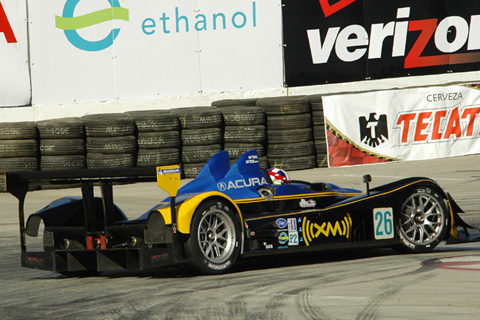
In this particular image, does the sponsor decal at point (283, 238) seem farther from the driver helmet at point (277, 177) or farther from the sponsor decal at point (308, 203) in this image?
the driver helmet at point (277, 177)

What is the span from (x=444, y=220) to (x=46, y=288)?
416 cm

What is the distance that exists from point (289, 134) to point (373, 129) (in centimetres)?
194

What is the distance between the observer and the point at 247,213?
8.23m

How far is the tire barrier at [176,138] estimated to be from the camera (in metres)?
16.6

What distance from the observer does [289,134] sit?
17.9 m

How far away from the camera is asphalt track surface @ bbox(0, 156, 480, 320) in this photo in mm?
6125

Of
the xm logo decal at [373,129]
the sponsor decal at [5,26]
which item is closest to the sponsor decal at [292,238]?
the xm logo decal at [373,129]

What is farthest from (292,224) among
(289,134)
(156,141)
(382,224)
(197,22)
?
(197,22)

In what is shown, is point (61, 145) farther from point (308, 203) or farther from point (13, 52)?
point (308, 203)

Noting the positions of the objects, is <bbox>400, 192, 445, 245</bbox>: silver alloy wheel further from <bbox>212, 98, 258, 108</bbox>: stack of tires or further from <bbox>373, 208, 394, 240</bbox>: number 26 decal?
<bbox>212, 98, 258, 108</bbox>: stack of tires

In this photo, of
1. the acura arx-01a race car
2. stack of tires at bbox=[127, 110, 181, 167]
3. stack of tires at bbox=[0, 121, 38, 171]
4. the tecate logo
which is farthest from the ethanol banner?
the acura arx-01a race car

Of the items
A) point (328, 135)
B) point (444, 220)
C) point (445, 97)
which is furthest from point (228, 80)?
point (444, 220)

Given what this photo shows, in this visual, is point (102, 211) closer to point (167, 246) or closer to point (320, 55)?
point (167, 246)

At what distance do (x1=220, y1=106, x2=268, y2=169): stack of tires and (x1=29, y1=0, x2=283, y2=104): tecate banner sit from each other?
3.18 metres
